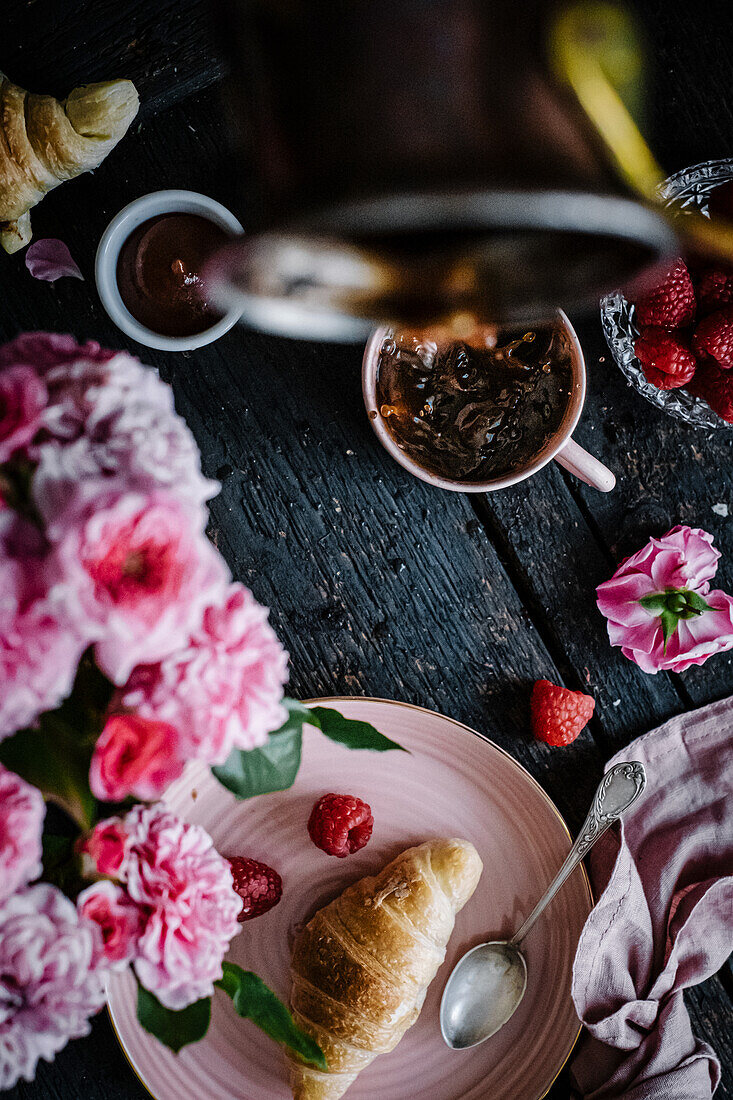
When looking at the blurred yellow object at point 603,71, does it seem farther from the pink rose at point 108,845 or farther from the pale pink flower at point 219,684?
the pink rose at point 108,845

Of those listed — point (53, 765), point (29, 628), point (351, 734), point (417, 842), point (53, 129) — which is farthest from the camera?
point (417, 842)

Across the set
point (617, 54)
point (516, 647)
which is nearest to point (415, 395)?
point (516, 647)

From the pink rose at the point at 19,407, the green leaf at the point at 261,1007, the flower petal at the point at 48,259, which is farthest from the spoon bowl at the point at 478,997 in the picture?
the flower petal at the point at 48,259

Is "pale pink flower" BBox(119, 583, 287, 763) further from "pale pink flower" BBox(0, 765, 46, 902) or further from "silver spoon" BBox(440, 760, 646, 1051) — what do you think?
"silver spoon" BBox(440, 760, 646, 1051)

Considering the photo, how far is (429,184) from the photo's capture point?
0.36m

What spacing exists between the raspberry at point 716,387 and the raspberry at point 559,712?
35cm

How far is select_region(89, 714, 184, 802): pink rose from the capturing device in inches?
17.1

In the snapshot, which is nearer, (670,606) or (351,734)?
(351,734)

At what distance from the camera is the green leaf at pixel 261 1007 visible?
1.81 feet

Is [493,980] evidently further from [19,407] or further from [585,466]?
[19,407]

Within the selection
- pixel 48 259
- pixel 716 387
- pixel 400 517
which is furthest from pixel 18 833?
pixel 716 387

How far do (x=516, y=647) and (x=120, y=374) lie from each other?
63 cm

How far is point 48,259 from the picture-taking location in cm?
89

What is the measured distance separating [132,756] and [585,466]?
1.96 feet
